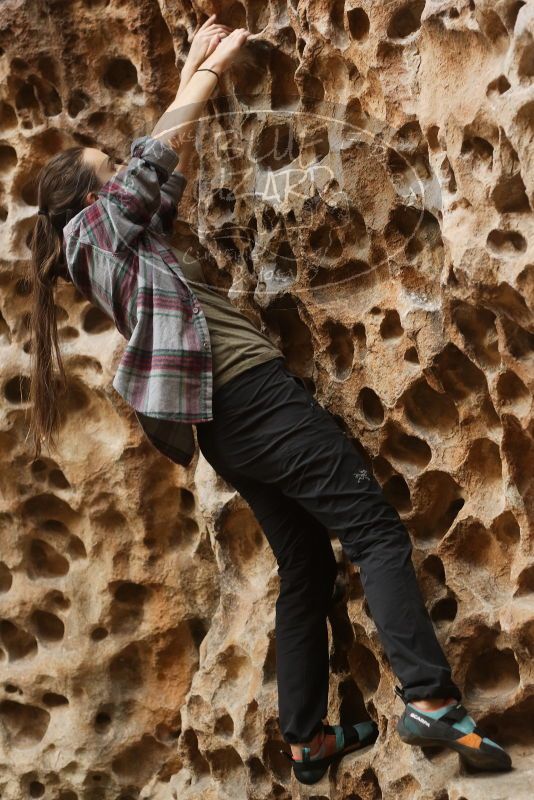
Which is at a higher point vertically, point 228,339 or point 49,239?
point 49,239

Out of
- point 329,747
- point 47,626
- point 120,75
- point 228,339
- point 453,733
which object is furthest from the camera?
point 47,626

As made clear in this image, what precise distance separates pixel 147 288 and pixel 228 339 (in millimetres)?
213

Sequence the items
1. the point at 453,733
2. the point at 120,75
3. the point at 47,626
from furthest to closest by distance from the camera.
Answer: the point at 47,626
the point at 120,75
the point at 453,733

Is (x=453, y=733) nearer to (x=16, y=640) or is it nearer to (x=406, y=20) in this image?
(x=406, y=20)

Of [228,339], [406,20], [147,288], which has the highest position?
[406,20]

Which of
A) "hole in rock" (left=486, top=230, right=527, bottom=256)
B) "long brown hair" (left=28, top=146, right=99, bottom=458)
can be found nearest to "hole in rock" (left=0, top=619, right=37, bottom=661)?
"long brown hair" (left=28, top=146, right=99, bottom=458)

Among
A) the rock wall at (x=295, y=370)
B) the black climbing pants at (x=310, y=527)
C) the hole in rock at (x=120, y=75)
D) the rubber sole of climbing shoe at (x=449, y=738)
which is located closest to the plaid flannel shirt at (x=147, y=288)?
the black climbing pants at (x=310, y=527)

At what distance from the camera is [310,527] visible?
2611 mm

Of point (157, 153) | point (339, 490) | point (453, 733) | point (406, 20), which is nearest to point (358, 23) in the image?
point (406, 20)

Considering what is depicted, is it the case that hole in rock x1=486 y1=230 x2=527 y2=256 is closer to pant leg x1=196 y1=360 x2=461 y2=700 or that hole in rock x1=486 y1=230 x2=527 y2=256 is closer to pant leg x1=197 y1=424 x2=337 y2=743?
pant leg x1=196 y1=360 x2=461 y2=700

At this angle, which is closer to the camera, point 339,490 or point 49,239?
point 339,490

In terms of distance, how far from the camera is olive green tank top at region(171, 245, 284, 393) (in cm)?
246

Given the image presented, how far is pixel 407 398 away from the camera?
2.61 metres

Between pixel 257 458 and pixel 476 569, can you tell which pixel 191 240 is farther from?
pixel 476 569
